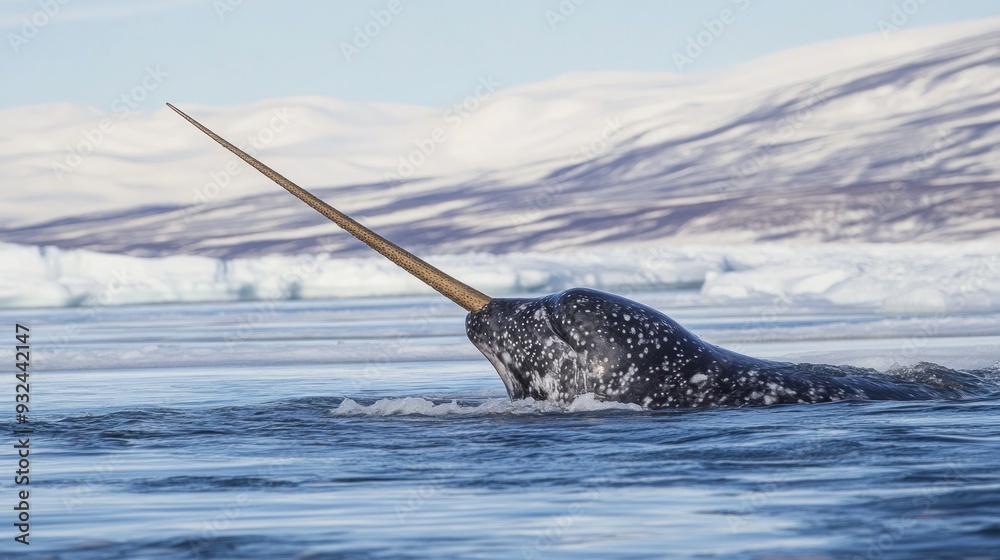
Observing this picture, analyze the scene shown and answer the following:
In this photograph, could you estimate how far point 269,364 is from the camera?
15430 millimetres

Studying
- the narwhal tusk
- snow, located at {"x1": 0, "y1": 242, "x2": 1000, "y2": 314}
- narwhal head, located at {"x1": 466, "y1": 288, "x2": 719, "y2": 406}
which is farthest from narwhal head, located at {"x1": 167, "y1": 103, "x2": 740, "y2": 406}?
snow, located at {"x1": 0, "y1": 242, "x2": 1000, "y2": 314}

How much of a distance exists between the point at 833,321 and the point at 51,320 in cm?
1414

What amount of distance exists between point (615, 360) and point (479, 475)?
2542mm

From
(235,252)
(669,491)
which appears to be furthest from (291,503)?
(235,252)

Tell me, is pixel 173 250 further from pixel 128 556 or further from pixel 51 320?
pixel 128 556

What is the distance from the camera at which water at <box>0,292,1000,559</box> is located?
5195mm

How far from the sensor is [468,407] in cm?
984

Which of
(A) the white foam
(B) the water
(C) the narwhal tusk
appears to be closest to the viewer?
(B) the water

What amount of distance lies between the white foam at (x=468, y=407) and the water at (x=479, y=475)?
0.02 meters

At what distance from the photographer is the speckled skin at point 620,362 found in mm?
9172

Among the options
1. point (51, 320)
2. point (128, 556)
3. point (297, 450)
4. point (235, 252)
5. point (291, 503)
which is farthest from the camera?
point (235, 252)

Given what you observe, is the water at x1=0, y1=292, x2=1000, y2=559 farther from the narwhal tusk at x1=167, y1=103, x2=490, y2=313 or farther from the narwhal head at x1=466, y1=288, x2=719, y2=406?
the narwhal tusk at x1=167, y1=103, x2=490, y2=313

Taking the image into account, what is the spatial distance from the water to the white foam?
22 mm

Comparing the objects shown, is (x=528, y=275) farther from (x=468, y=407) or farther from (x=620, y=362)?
(x=620, y=362)
